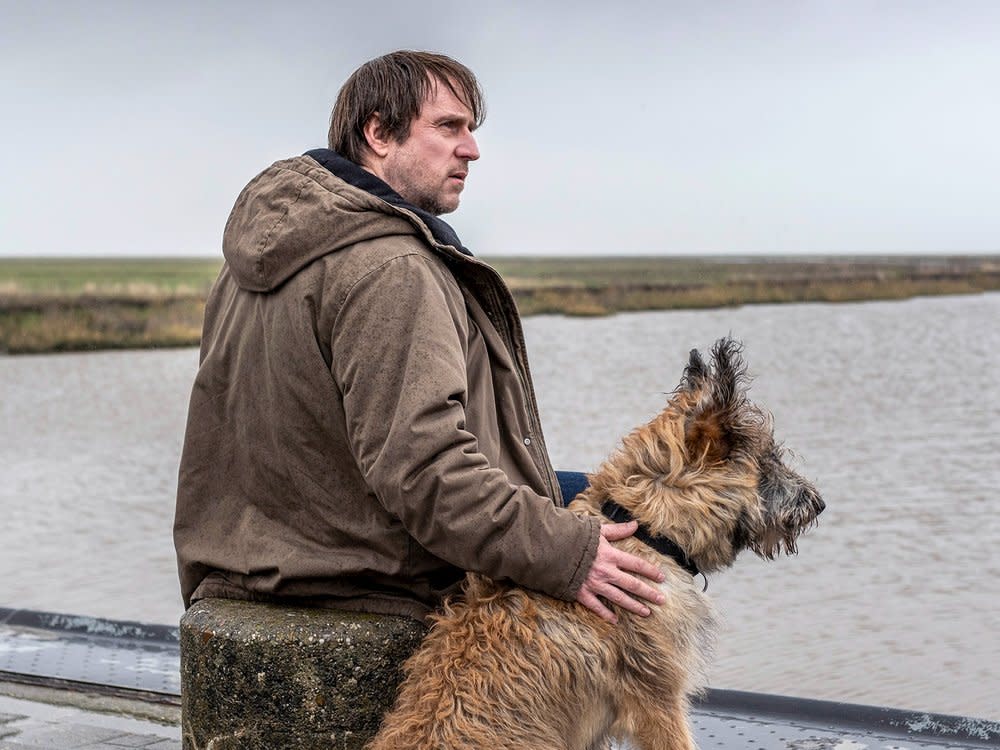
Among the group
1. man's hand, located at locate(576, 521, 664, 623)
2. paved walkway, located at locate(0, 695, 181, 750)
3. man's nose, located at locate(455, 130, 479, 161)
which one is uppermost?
man's nose, located at locate(455, 130, 479, 161)

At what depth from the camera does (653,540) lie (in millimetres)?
3656

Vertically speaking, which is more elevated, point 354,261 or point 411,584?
point 354,261

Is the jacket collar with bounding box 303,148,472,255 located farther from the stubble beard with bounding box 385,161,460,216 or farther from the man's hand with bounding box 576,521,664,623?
the man's hand with bounding box 576,521,664,623

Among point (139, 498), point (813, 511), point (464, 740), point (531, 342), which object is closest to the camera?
point (464, 740)

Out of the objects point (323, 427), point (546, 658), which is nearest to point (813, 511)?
point (546, 658)

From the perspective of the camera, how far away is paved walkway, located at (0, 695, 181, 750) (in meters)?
5.76

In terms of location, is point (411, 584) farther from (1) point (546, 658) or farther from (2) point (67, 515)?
(2) point (67, 515)

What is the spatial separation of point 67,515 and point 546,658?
1126 cm

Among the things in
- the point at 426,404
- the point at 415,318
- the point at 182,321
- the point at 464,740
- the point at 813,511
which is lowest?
the point at 182,321

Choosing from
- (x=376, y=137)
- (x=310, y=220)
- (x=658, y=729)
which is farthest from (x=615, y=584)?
(x=376, y=137)

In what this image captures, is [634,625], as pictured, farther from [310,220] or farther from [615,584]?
[310,220]

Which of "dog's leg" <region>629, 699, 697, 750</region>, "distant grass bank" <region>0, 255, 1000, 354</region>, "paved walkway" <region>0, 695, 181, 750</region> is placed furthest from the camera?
"distant grass bank" <region>0, 255, 1000, 354</region>

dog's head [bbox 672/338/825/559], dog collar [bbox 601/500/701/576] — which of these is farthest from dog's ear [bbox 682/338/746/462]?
dog collar [bbox 601/500/701/576]

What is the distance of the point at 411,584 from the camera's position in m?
3.81
